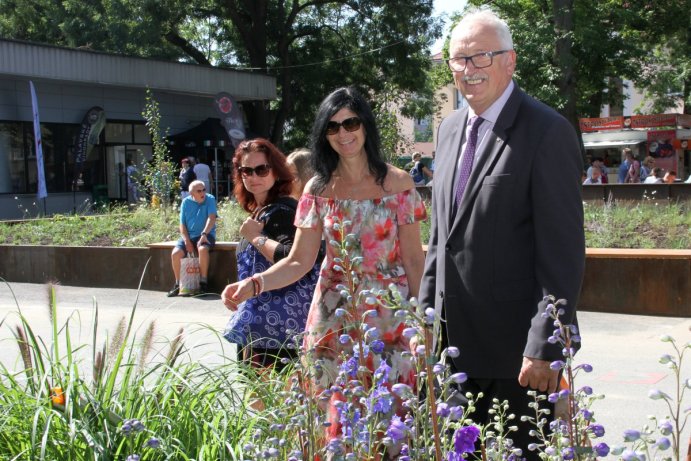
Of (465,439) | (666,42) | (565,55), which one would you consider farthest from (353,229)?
(666,42)

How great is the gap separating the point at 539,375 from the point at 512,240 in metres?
0.45

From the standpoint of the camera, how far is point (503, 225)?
9.80ft

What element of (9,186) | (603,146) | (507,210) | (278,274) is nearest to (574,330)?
(507,210)

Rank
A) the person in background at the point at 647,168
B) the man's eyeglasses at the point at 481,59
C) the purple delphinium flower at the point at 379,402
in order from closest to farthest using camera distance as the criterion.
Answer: the purple delphinium flower at the point at 379,402, the man's eyeglasses at the point at 481,59, the person in background at the point at 647,168

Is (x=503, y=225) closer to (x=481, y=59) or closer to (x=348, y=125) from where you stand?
(x=481, y=59)

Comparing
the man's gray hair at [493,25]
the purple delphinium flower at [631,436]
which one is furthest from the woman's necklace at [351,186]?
the purple delphinium flower at [631,436]

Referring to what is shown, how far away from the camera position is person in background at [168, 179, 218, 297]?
1243 cm

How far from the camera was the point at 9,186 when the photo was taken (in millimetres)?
28938

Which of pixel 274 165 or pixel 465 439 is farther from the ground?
pixel 274 165

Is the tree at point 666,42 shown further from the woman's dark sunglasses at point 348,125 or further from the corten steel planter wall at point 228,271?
the woman's dark sunglasses at point 348,125

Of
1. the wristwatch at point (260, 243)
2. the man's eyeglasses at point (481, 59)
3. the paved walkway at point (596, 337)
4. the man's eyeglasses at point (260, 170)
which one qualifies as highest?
the man's eyeglasses at point (481, 59)

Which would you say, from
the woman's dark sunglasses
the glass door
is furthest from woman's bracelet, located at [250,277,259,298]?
the glass door

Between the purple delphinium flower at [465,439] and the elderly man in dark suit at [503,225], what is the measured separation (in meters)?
0.86

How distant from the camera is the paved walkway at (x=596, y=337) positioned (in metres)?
6.05
